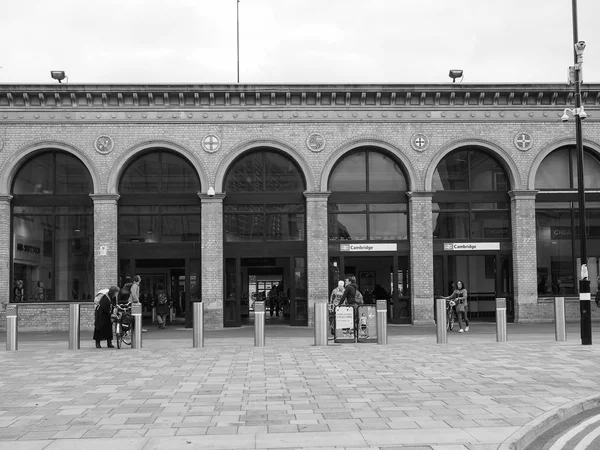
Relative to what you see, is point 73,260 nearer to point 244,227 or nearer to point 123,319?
point 244,227

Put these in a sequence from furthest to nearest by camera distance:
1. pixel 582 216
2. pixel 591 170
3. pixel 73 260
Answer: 1. pixel 591 170
2. pixel 73 260
3. pixel 582 216

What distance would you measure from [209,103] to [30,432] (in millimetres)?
18303

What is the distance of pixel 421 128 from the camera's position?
24781 mm

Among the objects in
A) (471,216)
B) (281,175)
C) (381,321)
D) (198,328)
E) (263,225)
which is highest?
(281,175)

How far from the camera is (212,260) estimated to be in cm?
2406

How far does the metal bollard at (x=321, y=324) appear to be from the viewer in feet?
57.1

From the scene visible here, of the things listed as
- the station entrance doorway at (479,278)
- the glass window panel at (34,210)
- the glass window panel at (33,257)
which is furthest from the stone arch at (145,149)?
the station entrance doorway at (479,278)

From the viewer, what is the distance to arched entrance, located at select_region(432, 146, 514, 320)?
81.5 feet

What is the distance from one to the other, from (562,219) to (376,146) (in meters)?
7.51

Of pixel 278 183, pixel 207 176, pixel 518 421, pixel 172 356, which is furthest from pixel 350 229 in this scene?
pixel 518 421

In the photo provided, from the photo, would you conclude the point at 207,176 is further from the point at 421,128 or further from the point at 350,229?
the point at 421,128

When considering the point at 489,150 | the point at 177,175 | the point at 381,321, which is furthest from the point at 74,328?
the point at 489,150

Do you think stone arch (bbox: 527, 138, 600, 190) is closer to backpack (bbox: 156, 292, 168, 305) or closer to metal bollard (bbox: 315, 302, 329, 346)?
metal bollard (bbox: 315, 302, 329, 346)
